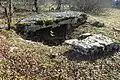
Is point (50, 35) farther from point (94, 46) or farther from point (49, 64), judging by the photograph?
point (49, 64)

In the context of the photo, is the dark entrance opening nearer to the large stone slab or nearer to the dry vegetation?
the dry vegetation

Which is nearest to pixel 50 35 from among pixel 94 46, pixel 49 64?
pixel 94 46

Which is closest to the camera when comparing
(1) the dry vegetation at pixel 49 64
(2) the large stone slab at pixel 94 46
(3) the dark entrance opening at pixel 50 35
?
(1) the dry vegetation at pixel 49 64

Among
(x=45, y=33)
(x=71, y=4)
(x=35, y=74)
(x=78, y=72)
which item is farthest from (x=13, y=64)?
(x=71, y=4)

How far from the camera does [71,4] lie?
99.1ft

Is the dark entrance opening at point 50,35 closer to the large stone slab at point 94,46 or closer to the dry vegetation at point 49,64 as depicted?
the dry vegetation at point 49,64

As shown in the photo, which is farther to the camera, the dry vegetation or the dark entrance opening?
the dark entrance opening

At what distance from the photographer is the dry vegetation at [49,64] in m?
9.31

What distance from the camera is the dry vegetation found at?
30.6 ft

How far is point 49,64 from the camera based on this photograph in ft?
33.5

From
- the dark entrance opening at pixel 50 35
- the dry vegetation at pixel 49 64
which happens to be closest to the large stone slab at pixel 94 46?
the dry vegetation at pixel 49 64

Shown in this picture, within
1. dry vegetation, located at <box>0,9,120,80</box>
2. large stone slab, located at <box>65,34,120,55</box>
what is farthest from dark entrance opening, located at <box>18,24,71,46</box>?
large stone slab, located at <box>65,34,120,55</box>

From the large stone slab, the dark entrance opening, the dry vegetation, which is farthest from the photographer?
the dark entrance opening

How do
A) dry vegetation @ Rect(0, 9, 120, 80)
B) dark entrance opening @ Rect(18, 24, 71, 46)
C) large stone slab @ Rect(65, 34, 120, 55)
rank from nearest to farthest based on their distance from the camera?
dry vegetation @ Rect(0, 9, 120, 80), large stone slab @ Rect(65, 34, 120, 55), dark entrance opening @ Rect(18, 24, 71, 46)
